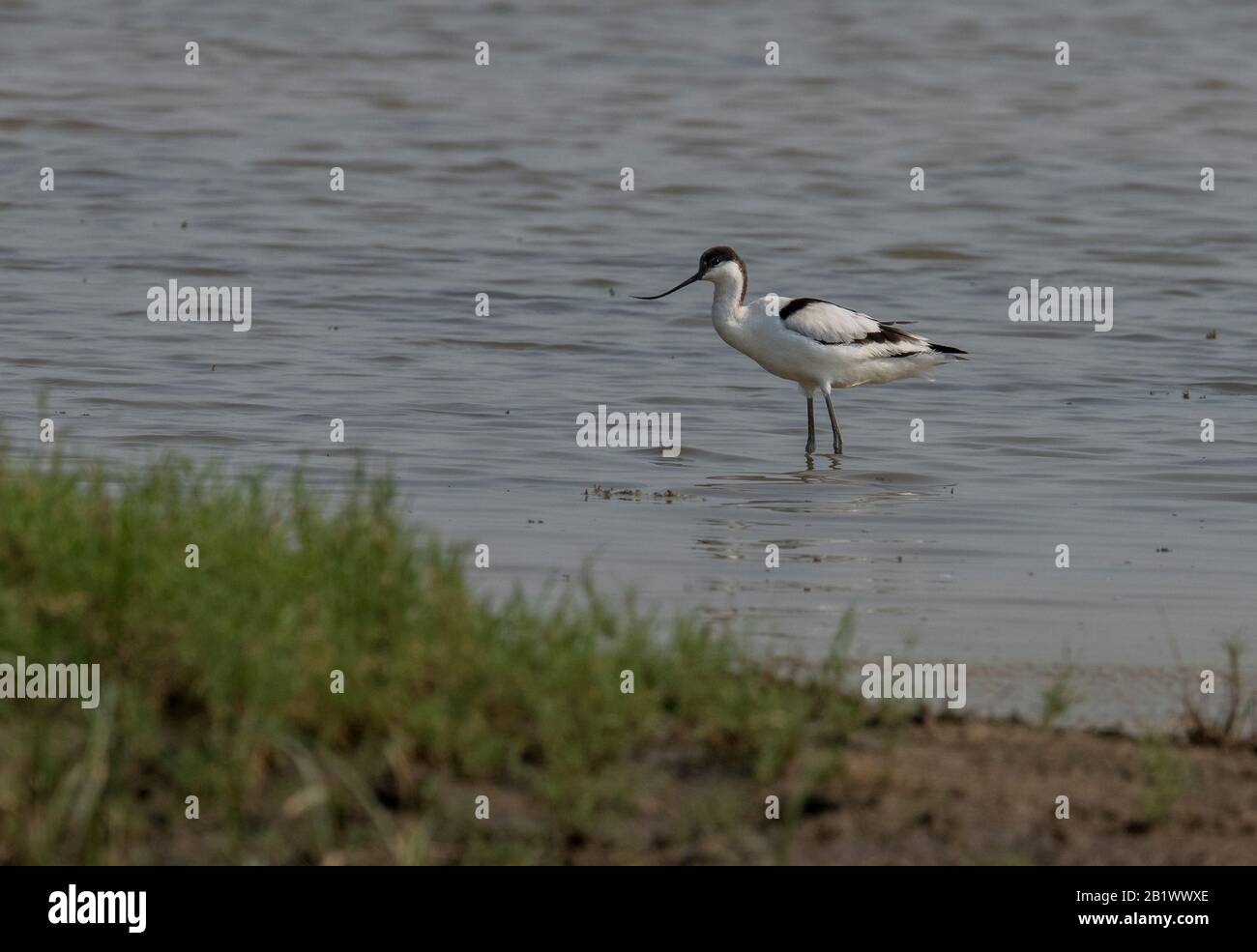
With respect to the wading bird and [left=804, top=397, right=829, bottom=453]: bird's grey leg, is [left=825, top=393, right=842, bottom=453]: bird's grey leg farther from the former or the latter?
[left=804, top=397, right=829, bottom=453]: bird's grey leg

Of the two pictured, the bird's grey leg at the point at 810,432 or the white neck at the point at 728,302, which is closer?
the bird's grey leg at the point at 810,432

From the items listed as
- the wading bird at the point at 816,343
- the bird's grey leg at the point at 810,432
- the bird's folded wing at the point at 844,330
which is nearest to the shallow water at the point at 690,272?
the bird's grey leg at the point at 810,432

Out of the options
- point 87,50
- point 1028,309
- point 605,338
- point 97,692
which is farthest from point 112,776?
point 87,50

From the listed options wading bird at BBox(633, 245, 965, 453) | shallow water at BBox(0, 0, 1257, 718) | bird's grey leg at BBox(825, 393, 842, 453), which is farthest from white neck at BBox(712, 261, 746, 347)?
bird's grey leg at BBox(825, 393, 842, 453)

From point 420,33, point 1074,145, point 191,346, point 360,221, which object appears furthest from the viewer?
point 420,33

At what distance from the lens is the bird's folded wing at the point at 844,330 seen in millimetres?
12758

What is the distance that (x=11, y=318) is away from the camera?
15.0 m

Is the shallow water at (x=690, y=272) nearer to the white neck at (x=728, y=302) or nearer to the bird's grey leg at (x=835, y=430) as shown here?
the bird's grey leg at (x=835, y=430)

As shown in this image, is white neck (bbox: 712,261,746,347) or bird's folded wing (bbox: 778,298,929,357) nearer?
bird's folded wing (bbox: 778,298,929,357)

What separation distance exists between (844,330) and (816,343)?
0.21m

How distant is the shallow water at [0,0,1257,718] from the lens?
368 inches

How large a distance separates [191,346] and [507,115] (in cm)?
1189

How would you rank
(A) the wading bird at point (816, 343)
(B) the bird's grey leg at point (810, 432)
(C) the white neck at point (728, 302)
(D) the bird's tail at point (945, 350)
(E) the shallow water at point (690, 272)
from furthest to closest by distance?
(D) the bird's tail at point (945, 350), (C) the white neck at point (728, 302), (A) the wading bird at point (816, 343), (B) the bird's grey leg at point (810, 432), (E) the shallow water at point (690, 272)
